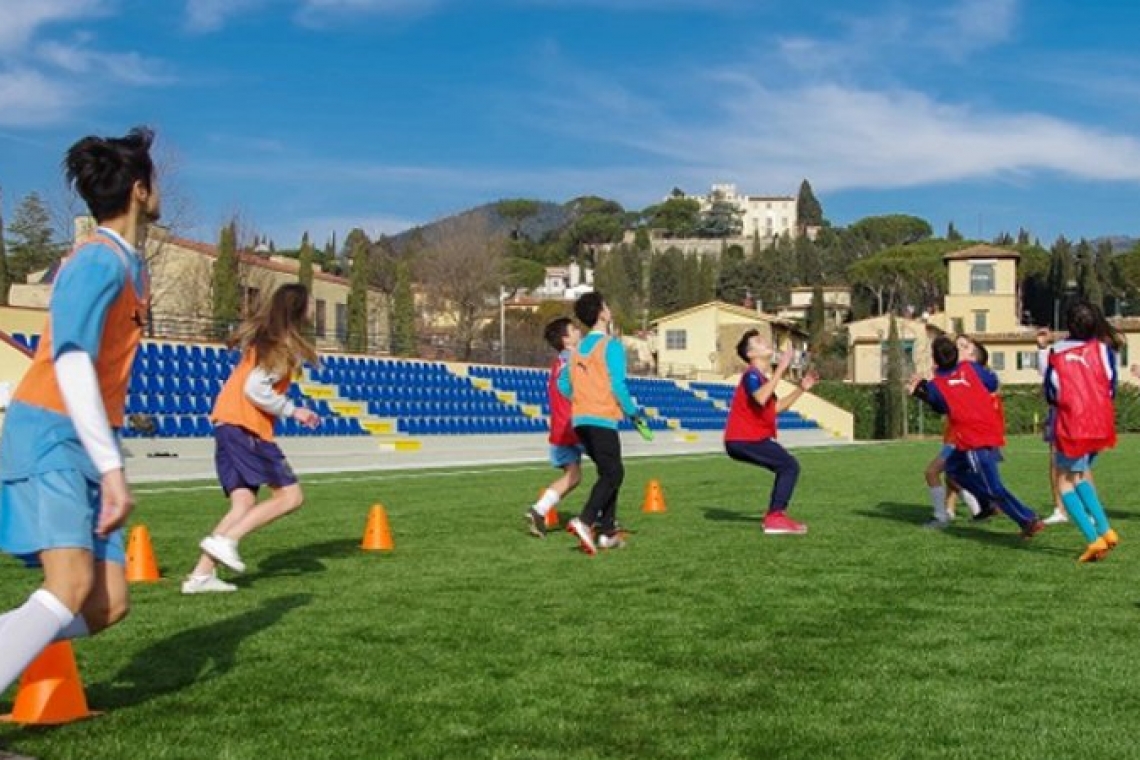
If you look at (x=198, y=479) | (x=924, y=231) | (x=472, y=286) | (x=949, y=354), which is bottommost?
(x=198, y=479)

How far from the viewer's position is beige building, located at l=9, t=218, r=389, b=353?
4350cm

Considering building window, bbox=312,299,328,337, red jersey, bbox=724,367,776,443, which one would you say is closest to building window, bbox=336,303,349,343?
building window, bbox=312,299,328,337

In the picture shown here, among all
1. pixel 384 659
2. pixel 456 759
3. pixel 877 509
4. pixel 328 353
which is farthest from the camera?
pixel 328 353

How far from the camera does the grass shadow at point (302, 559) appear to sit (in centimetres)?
849

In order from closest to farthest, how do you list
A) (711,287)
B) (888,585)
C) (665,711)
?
1. (665,711)
2. (888,585)
3. (711,287)

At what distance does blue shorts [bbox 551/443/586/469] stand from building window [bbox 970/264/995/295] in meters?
80.0

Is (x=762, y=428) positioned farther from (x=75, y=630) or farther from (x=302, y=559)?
(x=75, y=630)

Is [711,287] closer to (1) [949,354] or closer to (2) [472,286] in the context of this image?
(2) [472,286]

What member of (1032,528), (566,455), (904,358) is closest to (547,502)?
(566,455)

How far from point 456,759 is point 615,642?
199cm

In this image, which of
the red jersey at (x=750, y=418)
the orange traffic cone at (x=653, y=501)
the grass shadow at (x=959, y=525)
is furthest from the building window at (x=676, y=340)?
the red jersey at (x=750, y=418)

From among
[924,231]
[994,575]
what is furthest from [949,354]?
[924,231]

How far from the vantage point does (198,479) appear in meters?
21.1

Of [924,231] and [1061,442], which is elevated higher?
[924,231]
